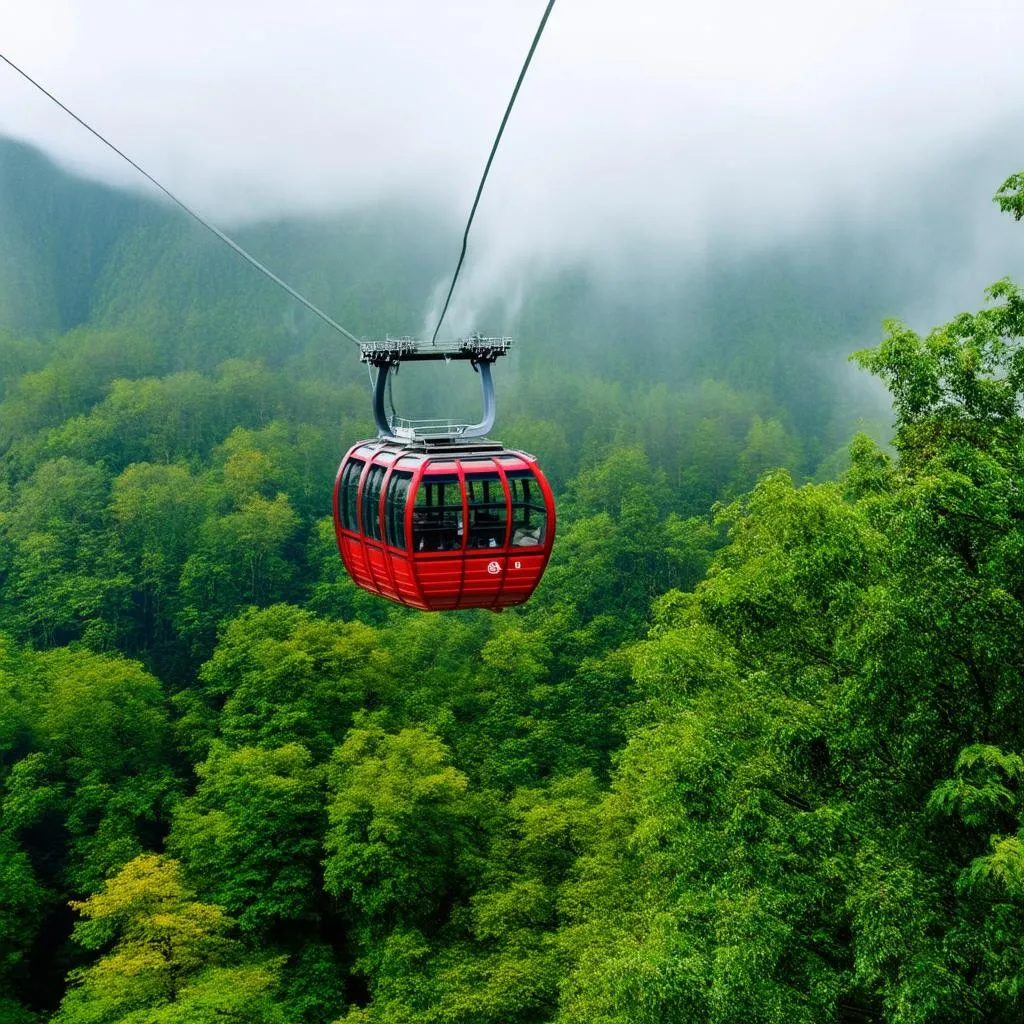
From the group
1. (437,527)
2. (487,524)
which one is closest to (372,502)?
(437,527)

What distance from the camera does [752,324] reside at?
105250 mm

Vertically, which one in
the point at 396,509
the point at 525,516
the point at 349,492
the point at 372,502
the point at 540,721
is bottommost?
the point at 396,509

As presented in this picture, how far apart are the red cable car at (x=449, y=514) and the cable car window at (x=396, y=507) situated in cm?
1

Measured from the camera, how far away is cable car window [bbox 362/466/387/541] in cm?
1519

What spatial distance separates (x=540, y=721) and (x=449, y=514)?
2405cm

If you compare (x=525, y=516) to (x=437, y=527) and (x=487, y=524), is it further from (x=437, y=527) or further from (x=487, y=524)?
(x=437, y=527)

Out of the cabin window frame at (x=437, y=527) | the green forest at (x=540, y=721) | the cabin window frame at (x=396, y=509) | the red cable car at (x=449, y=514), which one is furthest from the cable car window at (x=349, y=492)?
the green forest at (x=540, y=721)

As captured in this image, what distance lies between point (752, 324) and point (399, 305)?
37035mm

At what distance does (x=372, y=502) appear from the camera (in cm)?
1530

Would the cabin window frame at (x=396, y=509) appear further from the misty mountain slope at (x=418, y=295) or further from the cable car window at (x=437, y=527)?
the misty mountain slope at (x=418, y=295)

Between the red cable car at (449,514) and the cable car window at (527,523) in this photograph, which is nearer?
the red cable car at (449,514)

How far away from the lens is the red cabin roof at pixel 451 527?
14383 mm

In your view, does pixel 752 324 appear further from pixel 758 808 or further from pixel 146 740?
pixel 758 808

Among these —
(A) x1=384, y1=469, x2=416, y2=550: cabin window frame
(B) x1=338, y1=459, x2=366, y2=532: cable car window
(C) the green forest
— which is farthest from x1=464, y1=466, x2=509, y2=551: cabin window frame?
(C) the green forest
